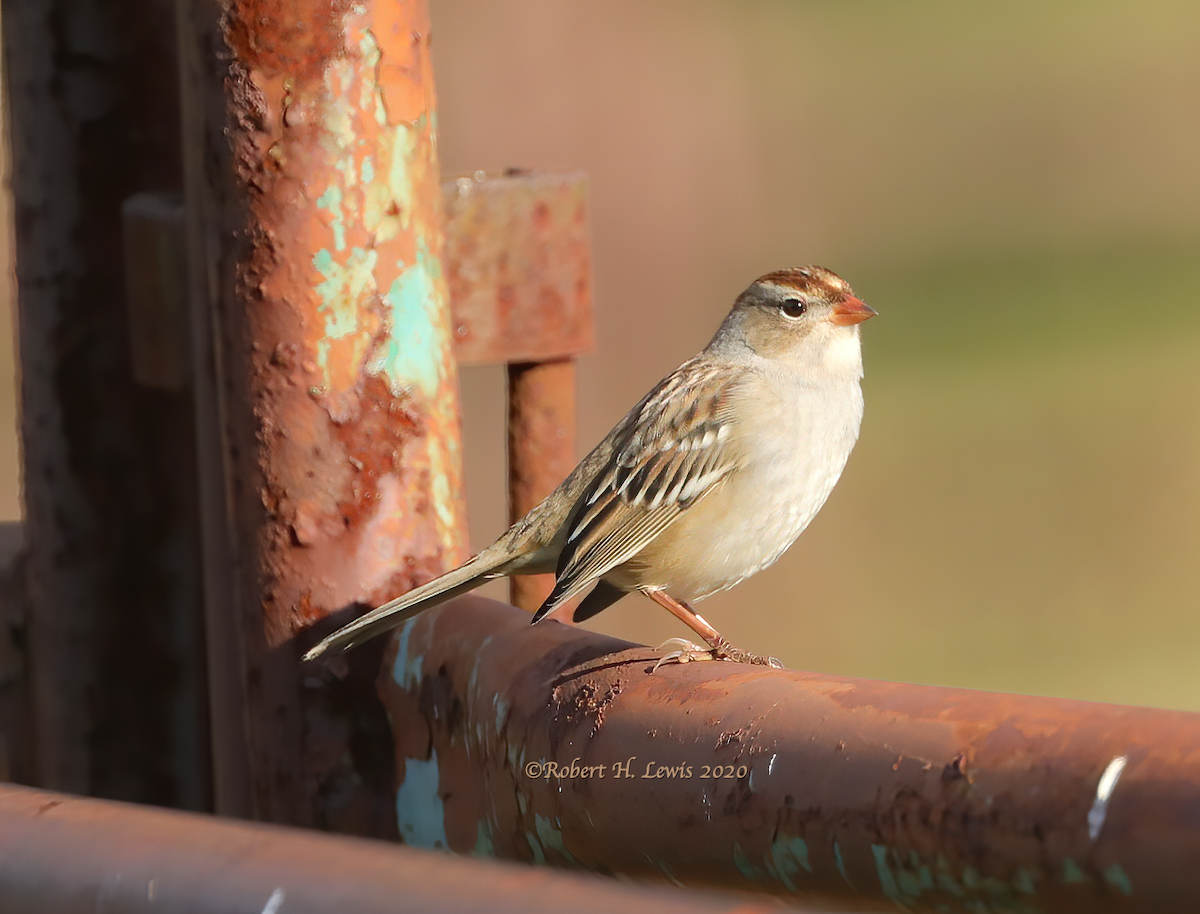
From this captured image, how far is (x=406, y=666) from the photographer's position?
1972mm

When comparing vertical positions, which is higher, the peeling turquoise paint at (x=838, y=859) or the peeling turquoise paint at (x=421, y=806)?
the peeling turquoise paint at (x=838, y=859)

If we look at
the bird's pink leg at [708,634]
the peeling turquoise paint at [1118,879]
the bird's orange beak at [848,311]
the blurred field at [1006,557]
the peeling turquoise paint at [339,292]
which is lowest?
the blurred field at [1006,557]

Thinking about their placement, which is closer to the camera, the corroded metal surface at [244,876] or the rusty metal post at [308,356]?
the corroded metal surface at [244,876]

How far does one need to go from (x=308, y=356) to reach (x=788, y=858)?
112 cm

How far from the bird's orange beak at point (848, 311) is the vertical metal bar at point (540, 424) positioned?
1.13 meters

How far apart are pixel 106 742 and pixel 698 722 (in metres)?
1.50

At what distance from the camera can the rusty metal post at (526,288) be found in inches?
101

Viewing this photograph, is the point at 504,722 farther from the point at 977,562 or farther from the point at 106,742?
the point at 977,562

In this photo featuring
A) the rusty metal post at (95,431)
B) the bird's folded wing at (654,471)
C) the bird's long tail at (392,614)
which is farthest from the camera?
the bird's folded wing at (654,471)

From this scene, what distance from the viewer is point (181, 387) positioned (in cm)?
244

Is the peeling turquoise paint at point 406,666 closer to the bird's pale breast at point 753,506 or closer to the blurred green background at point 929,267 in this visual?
the bird's pale breast at point 753,506

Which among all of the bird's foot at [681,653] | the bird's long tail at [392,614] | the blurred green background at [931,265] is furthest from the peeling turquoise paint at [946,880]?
the blurred green background at [931,265]

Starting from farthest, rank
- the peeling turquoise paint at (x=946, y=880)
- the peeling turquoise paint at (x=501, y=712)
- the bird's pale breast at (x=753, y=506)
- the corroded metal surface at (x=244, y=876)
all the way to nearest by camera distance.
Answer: the bird's pale breast at (x=753, y=506), the peeling turquoise paint at (x=501, y=712), the peeling turquoise paint at (x=946, y=880), the corroded metal surface at (x=244, y=876)

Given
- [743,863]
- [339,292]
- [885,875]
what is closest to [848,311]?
[339,292]
